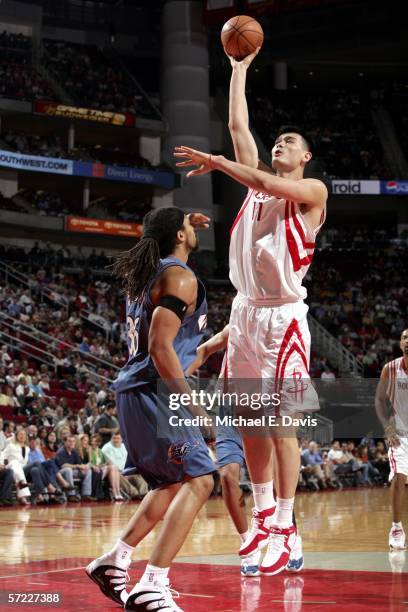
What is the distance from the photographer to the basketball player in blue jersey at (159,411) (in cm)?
434

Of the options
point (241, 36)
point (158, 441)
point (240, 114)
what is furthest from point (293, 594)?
point (241, 36)

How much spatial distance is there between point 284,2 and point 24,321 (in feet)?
50.5

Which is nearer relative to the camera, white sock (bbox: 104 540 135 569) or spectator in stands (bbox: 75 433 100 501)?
white sock (bbox: 104 540 135 569)

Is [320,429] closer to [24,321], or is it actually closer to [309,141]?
[24,321]

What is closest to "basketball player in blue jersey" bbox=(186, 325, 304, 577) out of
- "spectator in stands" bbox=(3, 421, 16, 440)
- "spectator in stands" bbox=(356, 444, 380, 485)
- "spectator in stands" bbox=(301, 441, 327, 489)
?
"spectator in stands" bbox=(3, 421, 16, 440)

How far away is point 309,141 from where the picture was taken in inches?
224

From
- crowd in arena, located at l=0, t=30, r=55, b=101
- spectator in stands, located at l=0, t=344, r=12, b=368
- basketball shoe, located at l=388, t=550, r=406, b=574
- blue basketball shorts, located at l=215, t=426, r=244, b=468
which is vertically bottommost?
basketball shoe, located at l=388, t=550, r=406, b=574

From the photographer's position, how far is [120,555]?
458 centimetres

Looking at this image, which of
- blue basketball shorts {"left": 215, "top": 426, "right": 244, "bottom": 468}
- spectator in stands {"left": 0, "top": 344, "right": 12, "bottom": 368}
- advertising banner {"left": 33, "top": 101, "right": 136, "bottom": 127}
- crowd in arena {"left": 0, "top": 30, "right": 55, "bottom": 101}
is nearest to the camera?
blue basketball shorts {"left": 215, "top": 426, "right": 244, "bottom": 468}

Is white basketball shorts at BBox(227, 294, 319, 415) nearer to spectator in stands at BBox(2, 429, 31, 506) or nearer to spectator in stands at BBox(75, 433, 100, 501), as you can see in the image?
spectator in stands at BBox(2, 429, 31, 506)

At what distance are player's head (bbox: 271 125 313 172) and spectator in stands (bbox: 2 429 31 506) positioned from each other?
28.6 feet

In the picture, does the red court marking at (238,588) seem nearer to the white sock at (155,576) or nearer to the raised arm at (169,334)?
the white sock at (155,576)

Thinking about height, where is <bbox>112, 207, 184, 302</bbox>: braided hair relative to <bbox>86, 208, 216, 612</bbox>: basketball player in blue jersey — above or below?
above

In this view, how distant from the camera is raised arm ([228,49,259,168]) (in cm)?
548
